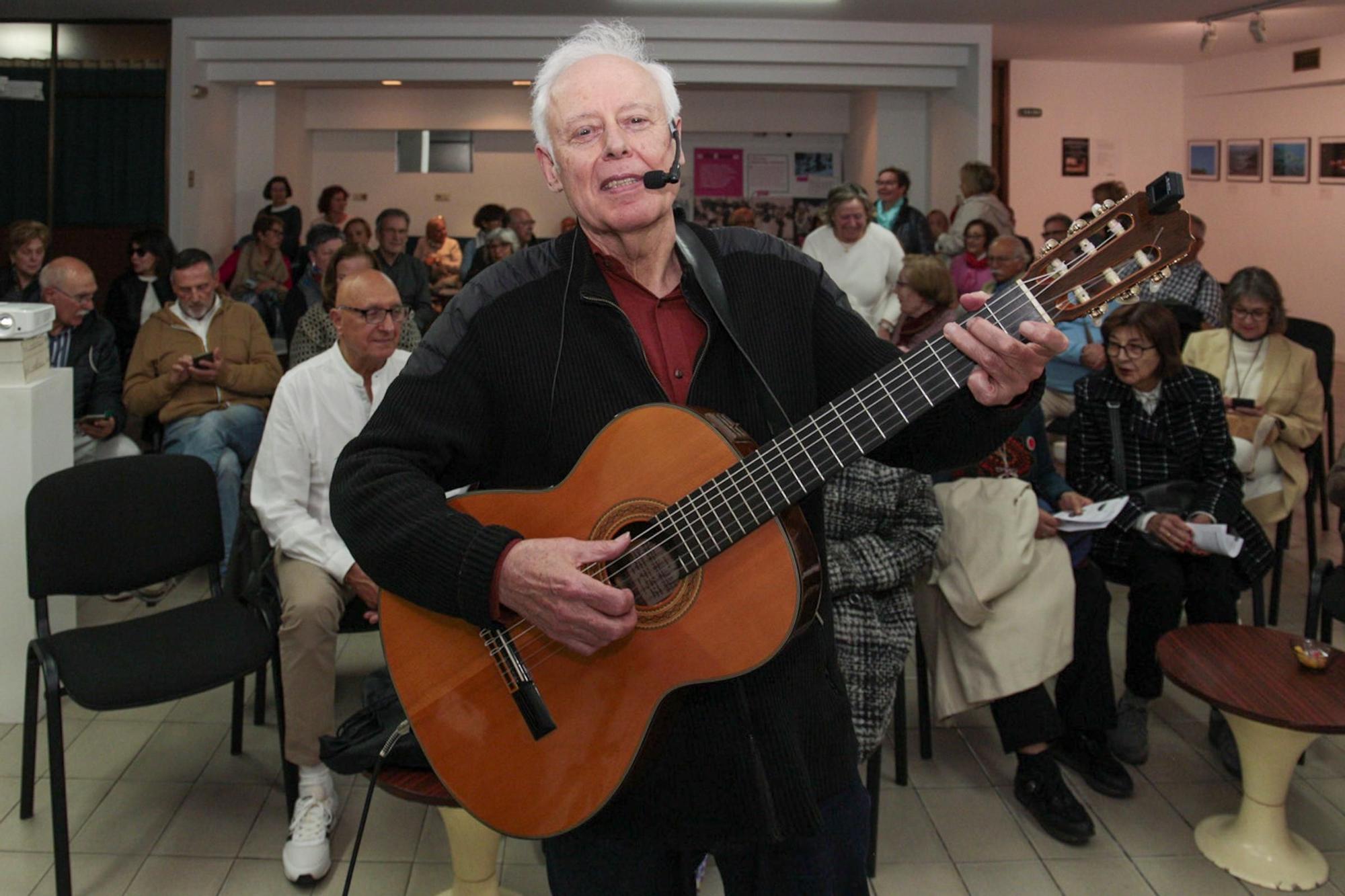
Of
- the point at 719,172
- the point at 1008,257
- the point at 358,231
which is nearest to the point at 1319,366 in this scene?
the point at 1008,257

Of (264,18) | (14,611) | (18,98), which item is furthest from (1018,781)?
(18,98)

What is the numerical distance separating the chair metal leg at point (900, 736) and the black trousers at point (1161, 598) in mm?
753

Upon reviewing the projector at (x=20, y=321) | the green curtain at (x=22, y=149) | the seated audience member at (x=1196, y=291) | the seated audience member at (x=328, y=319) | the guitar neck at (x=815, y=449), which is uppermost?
the green curtain at (x=22, y=149)

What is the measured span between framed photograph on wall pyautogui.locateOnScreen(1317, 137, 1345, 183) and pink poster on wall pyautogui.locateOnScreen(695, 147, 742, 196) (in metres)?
5.09

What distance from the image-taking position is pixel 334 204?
383 inches

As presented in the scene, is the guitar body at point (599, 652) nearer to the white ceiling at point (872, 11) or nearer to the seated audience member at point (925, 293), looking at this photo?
the seated audience member at point (925, 293)

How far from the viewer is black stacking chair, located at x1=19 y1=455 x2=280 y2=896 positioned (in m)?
2.79

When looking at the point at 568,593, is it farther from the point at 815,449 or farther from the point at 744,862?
the point at 744,862

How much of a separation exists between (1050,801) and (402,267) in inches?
200

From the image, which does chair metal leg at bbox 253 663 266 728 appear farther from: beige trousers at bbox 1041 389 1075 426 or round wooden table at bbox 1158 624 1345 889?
beige trousers at bbox 1041 389 1075 426

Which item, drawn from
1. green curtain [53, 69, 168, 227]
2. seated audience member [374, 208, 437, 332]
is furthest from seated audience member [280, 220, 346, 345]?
green curtain [53, 69, 168, 227]

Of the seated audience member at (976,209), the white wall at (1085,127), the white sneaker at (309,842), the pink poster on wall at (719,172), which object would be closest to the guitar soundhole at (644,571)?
the white sneaker at (309,842)

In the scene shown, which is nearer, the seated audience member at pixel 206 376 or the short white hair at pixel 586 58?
the short white hair at pixel 586 58

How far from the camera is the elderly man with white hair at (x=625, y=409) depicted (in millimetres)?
1407
